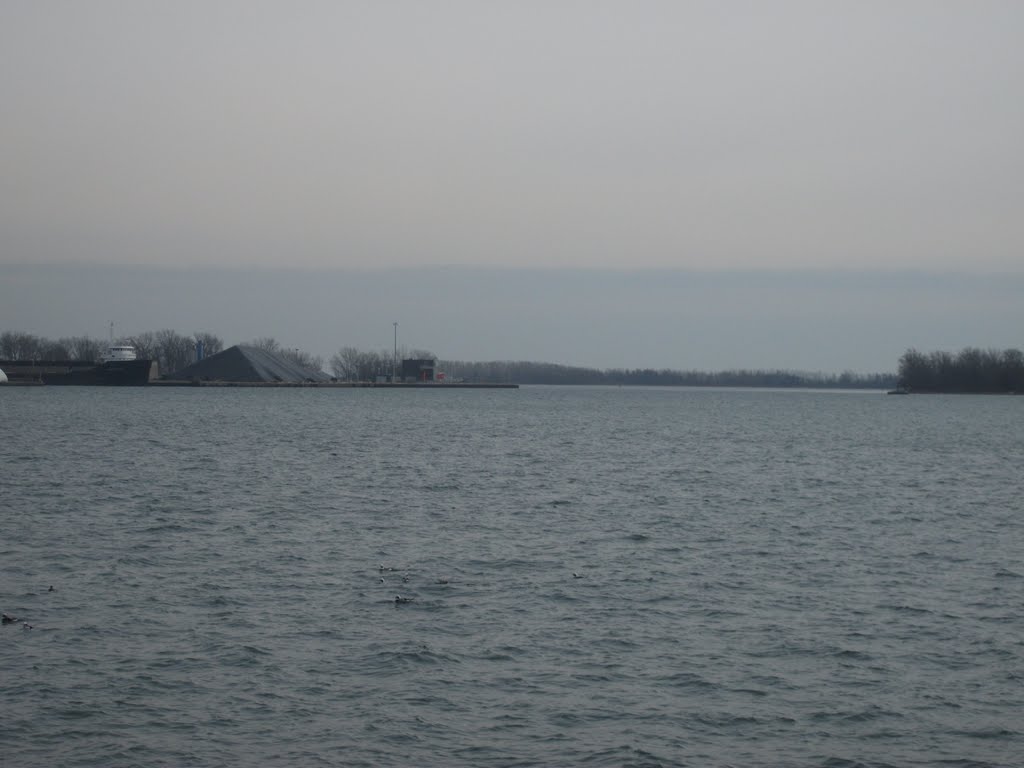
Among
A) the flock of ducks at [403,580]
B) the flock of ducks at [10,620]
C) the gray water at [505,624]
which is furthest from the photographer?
the flock of ducks at [403,580]

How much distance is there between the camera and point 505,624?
1869 centimetres

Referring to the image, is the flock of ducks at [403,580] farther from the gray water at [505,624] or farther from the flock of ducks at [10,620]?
the flock of ducks at [10,620]

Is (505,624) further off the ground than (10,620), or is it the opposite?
(10,620)

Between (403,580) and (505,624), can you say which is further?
(403,580)

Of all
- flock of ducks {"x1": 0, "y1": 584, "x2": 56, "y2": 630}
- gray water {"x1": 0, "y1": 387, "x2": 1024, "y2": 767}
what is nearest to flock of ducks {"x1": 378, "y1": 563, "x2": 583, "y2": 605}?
gray water {"x1": 0, "y1": 387, "x2": 1024, "y2": 767}

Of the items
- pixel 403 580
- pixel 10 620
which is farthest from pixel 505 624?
pixel 10 620

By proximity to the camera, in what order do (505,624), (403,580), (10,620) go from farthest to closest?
(403,580), (505,624), (10,620)

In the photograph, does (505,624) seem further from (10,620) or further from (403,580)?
(10,620)

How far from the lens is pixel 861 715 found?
14.3 meters

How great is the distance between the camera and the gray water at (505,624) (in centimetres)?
1347

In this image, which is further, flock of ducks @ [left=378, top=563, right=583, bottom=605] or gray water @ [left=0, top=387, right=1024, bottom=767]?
flock of ducks @ [left=378, top=563, right=583, bottom=605]

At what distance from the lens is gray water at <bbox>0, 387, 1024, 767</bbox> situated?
530 inches

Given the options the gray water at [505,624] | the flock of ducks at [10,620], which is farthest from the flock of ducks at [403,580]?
the flock of ducks at [10,620]

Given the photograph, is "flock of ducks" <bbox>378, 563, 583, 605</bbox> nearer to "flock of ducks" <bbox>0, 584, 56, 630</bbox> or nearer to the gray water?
the gray water
